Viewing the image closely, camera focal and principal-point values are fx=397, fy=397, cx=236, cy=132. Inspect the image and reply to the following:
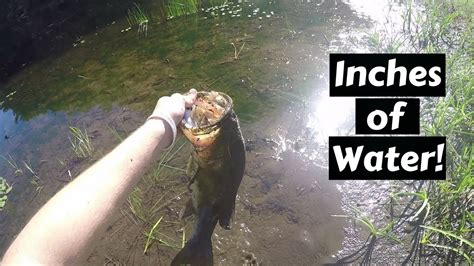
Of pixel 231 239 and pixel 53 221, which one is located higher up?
pixel 53 221

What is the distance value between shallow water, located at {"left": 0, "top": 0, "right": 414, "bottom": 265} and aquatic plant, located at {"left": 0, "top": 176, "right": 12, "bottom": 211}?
84mm

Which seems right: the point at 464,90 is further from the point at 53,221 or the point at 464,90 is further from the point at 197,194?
the point at 53,221

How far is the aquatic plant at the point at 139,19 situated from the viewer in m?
7.53

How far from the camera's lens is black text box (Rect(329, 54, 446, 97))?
439cm

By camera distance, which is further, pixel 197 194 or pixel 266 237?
pixel 266 237

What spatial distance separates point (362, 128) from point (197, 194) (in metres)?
2.15

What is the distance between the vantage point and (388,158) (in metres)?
3.86

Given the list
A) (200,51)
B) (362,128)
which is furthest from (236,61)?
(362,128)

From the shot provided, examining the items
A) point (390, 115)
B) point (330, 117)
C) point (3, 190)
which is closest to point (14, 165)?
point (3, 190)

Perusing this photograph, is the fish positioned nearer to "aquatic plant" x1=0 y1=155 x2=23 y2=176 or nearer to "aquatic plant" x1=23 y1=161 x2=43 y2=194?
"aquatic plant" x1=23 y1=161 x2=43 y2=194

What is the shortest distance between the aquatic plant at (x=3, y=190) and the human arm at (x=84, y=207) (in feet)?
10.9

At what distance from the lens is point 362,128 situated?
4289 millimetres

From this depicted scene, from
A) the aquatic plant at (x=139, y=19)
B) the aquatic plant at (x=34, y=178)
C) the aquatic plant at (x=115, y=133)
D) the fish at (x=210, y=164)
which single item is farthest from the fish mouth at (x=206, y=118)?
the aquatic plant at (x=139, y=19)

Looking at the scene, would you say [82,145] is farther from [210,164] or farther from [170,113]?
[170,113]
